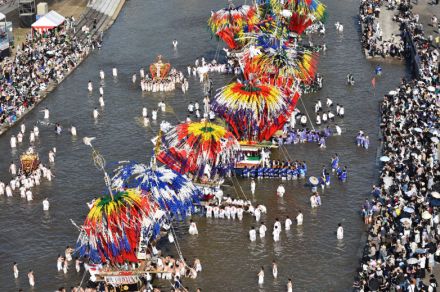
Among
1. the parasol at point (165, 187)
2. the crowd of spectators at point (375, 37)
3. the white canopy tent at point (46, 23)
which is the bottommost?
the parasol at point (165, 187)

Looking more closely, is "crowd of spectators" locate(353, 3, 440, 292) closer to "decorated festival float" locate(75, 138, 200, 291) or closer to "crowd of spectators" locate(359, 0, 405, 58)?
"decorated festival float" locate(75, 138, 200, 291)

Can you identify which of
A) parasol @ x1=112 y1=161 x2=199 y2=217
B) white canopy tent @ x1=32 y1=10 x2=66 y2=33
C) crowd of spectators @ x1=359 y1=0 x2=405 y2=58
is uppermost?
white canopy tent @ x1=32 y1=10 x2=66 y2=33

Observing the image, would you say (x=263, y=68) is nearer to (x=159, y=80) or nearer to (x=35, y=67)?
(x=159, y=80)

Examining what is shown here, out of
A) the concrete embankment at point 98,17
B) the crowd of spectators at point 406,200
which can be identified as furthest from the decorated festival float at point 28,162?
the concrete embankment at point 98,17

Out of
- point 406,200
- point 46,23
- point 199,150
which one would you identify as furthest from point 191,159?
point 46,23

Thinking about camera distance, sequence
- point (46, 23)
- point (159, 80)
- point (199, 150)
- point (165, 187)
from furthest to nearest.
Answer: point (46, 23) < point (159, 80) < point (199, 150) < point (165, 187)

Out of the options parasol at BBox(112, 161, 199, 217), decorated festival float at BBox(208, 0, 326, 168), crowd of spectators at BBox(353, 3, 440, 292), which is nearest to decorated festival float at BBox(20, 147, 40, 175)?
parasol at BBox(112, 161, 199, 217)

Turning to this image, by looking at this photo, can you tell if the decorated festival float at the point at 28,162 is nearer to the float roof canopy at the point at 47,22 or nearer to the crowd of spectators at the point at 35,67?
the crowd of spectators at the point at 35,67
